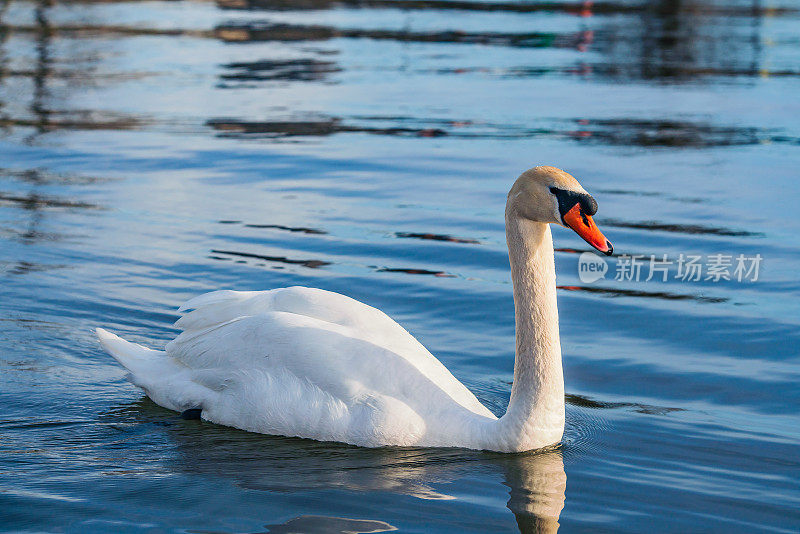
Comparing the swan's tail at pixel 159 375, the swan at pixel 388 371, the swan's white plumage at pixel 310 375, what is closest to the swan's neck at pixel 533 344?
the swan at pixel 388 371

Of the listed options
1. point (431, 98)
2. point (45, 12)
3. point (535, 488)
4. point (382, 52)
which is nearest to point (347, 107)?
point (431, 98)

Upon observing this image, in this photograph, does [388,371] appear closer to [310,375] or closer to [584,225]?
[310,375]

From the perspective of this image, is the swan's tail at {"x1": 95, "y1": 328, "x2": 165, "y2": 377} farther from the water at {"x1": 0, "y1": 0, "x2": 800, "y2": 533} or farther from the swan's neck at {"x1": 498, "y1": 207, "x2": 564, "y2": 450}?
the swan's neck at {"x1": 498, "y1": 207, "x2": 564, "y2": 450}

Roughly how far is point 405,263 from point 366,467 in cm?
433

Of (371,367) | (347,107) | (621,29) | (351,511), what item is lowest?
(351,511)

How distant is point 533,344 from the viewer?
6.11 meters

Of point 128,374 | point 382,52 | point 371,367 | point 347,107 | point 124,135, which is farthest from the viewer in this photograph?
point 382,52

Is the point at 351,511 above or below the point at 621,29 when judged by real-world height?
below

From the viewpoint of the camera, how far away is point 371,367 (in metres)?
6.21

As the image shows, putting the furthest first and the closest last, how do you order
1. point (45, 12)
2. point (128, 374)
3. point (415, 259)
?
point (45, 12) → point (415, 259) → point (128, 374)

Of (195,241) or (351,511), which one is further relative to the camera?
Result: (195,241)

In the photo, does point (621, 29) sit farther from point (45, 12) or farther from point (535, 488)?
point (535, 488)

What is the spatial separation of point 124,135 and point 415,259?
25.1 ft

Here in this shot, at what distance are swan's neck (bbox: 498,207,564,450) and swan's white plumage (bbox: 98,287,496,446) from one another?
0.22 meters
